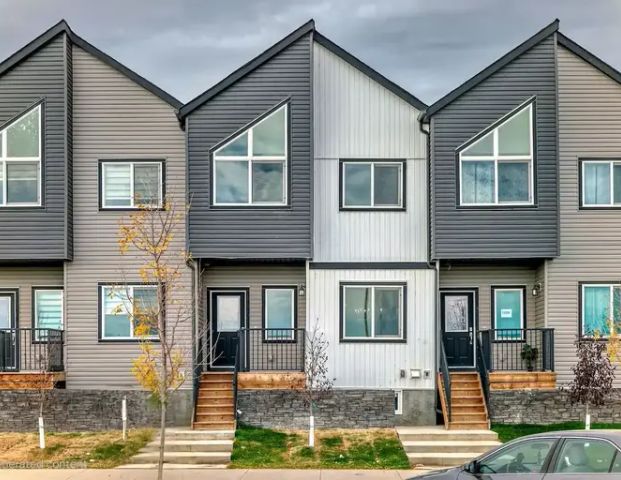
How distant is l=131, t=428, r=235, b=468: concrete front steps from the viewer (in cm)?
1675

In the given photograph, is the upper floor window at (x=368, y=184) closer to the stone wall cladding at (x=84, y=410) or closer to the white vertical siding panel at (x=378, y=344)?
the white vertical siding panel at (x=378, y=344)

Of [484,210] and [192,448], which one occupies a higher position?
[484,210]

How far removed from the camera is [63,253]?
64.7ft

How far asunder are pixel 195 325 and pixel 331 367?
3409 mm

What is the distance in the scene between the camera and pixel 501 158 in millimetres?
19641

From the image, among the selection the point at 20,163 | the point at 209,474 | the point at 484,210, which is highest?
the point at 20,163

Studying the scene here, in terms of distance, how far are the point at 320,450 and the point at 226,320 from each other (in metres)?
5.13

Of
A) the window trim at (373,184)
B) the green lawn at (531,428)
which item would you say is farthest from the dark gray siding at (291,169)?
the green lawn at (531,428)

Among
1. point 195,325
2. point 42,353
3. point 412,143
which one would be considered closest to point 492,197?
point 412,143

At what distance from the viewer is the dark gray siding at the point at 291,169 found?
64.5ft

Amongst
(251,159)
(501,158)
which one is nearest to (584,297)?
(501,158)

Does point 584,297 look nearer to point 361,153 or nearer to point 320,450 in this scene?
point 361,153

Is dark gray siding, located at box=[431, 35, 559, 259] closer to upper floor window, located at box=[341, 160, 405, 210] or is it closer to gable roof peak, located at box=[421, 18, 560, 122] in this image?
gable roof peak, located at box=[421, 18, 560, 122]

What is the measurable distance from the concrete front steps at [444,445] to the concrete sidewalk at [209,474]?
69 cm
